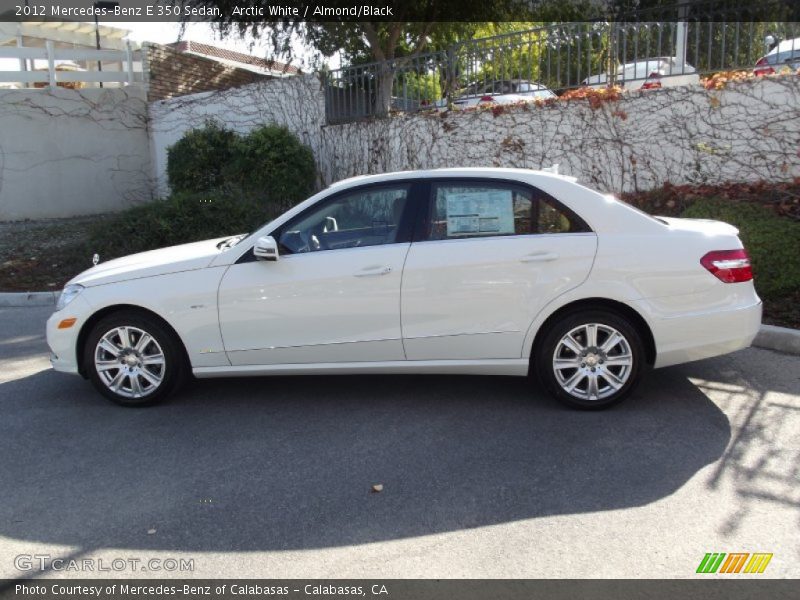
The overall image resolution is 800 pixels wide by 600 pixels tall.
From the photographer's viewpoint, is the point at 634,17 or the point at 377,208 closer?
the point at 377,208

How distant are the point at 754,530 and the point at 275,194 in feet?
33.5

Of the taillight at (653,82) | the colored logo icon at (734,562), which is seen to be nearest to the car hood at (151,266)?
the colored logo icon at (734,562)

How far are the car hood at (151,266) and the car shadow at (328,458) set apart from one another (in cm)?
94

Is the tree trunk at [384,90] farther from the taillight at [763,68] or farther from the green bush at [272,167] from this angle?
the taillight at [763,68]

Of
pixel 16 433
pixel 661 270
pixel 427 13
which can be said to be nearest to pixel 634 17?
pixel 427 13

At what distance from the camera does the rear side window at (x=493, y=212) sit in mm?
4973

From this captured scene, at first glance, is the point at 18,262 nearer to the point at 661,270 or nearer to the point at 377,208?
the point at 377,208

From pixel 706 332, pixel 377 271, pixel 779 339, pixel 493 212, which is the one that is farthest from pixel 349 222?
pixel 779 339

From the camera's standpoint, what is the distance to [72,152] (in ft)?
49.7

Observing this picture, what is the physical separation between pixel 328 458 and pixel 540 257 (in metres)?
1.87

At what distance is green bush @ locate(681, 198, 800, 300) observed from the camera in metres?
6.96

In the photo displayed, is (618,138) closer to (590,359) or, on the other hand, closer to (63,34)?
(590,359)

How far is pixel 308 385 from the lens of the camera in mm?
5785

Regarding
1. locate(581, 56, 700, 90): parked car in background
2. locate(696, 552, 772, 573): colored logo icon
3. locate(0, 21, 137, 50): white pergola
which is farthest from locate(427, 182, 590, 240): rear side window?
locate(0, 21, 137, 50): white pergola
